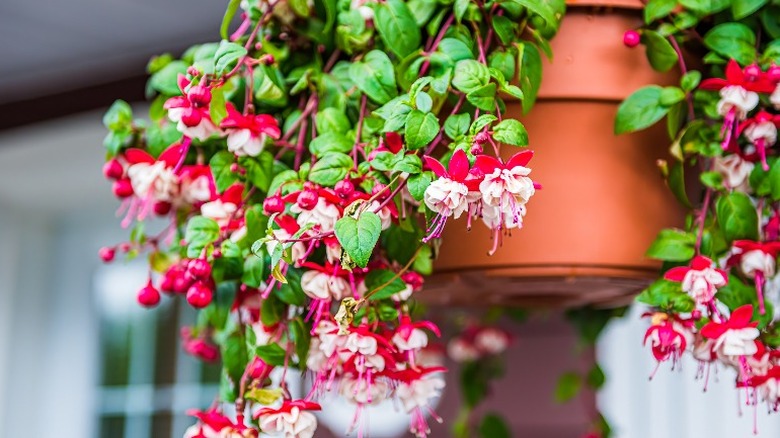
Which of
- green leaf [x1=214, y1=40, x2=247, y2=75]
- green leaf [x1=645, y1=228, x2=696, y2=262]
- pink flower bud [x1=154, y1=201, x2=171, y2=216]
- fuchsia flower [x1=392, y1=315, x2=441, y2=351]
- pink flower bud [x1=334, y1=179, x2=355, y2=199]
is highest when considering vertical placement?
green leaf [x1=214, y1=40, x2=247, y2=75]

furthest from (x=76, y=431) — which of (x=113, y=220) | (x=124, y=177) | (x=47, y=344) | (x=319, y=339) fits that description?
(x=319, y=339)

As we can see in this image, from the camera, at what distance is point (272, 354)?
612 mm

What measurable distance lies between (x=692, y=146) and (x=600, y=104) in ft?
0.23

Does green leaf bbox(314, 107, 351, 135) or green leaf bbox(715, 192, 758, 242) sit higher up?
green leaf bbox(314, 107, 351, 135)

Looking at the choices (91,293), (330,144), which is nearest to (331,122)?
(330,144)

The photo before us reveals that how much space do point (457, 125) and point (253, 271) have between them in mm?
163

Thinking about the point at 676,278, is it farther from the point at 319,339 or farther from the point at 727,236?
the point at 319,339

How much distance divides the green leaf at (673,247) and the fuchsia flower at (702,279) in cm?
4

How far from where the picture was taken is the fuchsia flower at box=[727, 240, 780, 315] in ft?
2.02

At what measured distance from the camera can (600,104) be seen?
678 mm

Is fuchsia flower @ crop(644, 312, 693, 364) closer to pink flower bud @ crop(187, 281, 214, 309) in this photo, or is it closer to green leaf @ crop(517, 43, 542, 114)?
green leaf @ crop(517, 43, 542, 114)

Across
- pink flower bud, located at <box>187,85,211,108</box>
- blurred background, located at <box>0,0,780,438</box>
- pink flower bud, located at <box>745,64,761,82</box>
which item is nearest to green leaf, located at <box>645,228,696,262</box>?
pink flower bud, located at <box>745,64,761,82</box>

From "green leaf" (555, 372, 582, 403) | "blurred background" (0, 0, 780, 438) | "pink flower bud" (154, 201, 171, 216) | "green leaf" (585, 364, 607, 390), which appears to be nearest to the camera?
"pink flower bud" (154, 201, 171, 216)

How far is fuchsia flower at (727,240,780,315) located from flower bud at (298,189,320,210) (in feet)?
0.94
